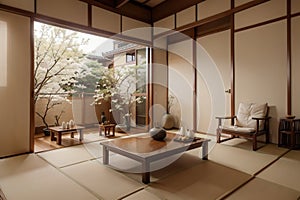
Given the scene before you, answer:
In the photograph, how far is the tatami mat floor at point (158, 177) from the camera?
6.59 ft

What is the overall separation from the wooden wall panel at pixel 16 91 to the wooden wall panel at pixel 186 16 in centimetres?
333

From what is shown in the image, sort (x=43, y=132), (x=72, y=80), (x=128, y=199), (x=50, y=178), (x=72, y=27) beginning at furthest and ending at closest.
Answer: (x=72, y=80) → (x=43, y=132) → (x=72, y=27) → (x=50, y=178) → (x=128, y=199)

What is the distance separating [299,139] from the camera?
358 cm

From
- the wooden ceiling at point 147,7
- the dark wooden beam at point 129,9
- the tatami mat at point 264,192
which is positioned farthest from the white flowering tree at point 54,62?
the tatami mat at point 264,192

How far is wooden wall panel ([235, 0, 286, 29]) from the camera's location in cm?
374

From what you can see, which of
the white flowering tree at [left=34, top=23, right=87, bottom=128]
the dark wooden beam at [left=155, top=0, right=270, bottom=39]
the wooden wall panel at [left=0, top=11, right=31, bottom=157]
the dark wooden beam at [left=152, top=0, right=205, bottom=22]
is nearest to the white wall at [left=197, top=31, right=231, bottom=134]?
the dark wooden beam at [left=155, top=0, right=270, bottom=39]

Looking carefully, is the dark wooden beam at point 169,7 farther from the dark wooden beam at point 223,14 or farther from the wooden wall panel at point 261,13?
→ the wooden wall panel at point 261,13

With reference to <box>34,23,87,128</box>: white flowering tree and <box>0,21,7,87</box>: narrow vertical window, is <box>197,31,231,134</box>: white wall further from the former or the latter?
<box>0,21,7,87</box>: narrow vertical window

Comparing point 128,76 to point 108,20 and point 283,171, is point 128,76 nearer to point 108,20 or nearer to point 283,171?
point 108,20

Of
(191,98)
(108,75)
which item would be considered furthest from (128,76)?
(191,98)

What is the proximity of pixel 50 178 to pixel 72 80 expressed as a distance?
11.3 feet

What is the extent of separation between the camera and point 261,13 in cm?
395

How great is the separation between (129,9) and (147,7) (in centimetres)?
69

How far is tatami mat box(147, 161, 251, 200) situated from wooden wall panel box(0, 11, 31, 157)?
96.9 inches
